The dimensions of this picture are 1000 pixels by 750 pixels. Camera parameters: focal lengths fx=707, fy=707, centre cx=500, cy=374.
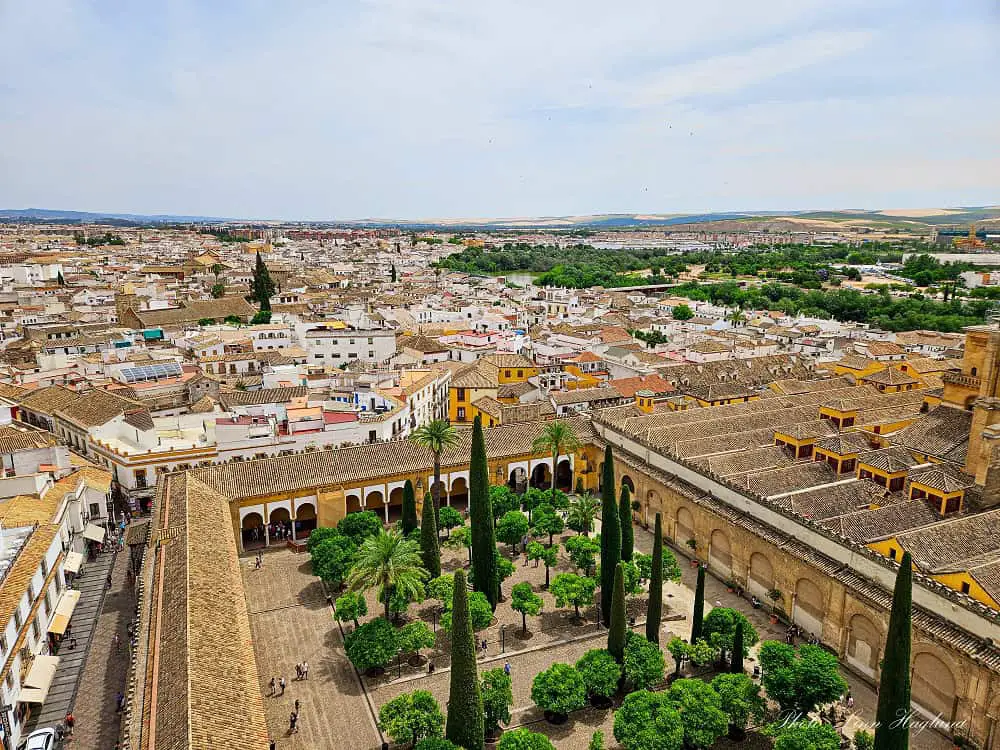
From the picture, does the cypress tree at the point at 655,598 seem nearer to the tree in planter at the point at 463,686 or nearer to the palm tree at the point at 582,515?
the tree in planter at the point at 463,686

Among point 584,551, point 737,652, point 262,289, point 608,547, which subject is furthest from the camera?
point 262,289

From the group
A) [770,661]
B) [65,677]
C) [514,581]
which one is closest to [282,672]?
[65,677]

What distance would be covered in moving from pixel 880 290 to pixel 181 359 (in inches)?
4312

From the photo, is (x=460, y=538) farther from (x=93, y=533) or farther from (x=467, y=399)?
(x=467, y=399)

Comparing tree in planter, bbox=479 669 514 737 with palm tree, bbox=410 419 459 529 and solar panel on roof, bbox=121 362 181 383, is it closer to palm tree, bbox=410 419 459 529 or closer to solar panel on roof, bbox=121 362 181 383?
palm tree, bbox=410 419 459 529

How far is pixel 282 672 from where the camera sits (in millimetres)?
25797

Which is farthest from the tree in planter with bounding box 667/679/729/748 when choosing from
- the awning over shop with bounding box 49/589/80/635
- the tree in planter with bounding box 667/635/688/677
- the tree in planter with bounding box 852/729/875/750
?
the awning over shop with bounding box 49/589/80/635

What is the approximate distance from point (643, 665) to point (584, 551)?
7699mm

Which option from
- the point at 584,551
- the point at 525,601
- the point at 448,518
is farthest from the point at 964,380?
the point at 448,518

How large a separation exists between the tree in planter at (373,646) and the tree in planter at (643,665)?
314 inches

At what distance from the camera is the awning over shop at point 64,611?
2653 cm

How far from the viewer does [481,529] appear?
1117 inches

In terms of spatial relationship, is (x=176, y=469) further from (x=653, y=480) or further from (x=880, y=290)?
(x=880, y=290)

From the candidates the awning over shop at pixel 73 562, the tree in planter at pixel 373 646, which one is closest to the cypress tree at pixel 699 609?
the tree in planter at pixel 373 646
